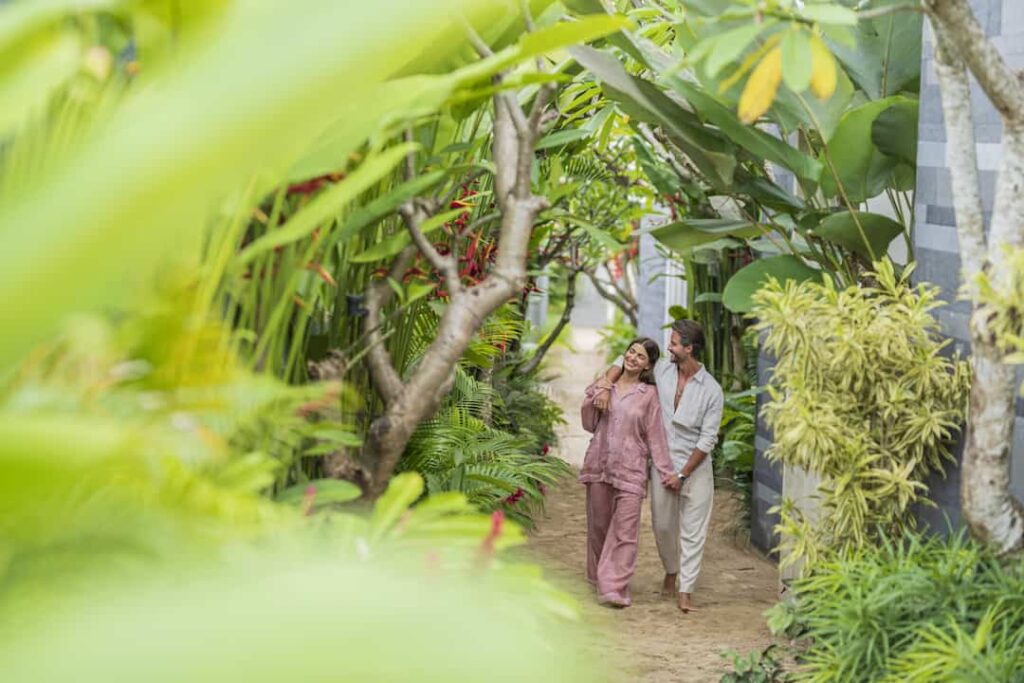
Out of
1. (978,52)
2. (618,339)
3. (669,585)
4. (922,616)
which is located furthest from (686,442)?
(618,339)

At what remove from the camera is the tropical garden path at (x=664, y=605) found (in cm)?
551

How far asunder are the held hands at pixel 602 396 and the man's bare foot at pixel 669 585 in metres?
0.93

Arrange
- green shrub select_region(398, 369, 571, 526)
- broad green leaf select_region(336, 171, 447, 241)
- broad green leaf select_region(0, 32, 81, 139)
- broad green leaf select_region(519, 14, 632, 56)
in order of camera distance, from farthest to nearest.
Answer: green shrub select_region(398, 369, 571, 526) < broad green leaf select_region(336, 171, 447, 241) < broad green leaf select_region(519, 14, 632, 56) < broad green leaf select_region(0, 32, 81, 139)

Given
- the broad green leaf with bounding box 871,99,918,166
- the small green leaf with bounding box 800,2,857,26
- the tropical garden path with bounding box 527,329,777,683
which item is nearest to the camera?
the small green leaf with bounding box 800,2,857,26

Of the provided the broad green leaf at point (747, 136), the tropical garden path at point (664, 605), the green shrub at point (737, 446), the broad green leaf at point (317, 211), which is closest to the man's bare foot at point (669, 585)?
the tropical garden path at point (664, 605)

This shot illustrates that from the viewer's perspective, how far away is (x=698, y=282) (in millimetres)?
9547

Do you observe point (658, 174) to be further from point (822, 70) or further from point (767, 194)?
point (822, 70)

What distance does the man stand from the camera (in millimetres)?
6289

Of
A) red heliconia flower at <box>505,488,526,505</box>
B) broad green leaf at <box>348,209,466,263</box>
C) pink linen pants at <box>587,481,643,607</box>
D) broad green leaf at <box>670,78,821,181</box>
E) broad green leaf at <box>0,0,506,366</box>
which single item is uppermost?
broad green leaf at <box>670,78,821,181</box>

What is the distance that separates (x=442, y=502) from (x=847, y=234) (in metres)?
3.31

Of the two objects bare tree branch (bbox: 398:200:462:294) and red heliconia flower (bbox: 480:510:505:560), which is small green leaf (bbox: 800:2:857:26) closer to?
bare tree branch (bbox: 398:200:462:294)

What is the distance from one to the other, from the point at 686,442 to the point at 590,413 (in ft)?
1.57

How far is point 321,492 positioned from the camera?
2521 mm

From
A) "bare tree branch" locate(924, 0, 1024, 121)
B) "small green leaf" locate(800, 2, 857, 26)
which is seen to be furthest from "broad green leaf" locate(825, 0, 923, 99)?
"small green leaf" locate(800, 2, 857, 26)
